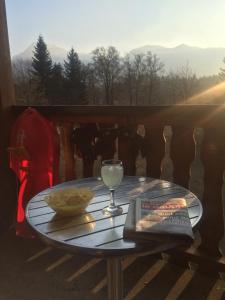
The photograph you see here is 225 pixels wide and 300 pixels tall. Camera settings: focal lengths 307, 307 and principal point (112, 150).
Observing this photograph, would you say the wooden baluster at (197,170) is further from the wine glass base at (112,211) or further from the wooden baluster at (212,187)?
the wine glass base at (112,211)

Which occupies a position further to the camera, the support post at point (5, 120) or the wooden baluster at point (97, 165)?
the support post at point (5, 120)

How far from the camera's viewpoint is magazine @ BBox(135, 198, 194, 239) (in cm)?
99

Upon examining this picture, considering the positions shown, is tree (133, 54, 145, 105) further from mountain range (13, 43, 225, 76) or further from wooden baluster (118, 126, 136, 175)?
wooden baluster (118, 126, 136, 175)

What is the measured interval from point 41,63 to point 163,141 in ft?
10.2

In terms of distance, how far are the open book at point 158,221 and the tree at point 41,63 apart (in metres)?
3.52

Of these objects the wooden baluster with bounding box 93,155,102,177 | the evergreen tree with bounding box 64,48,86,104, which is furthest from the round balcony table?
the evergreen tree with bounding box 64,48,86,104

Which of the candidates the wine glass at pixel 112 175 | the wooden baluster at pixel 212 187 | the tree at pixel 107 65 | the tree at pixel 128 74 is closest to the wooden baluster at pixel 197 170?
the wooden baluster at pixel 212 187

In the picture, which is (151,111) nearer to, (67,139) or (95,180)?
(95,180)

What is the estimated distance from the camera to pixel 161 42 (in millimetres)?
4281

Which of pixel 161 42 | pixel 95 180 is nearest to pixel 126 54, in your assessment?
pixel 161 42

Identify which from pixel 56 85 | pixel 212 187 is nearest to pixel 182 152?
pixel 212 187

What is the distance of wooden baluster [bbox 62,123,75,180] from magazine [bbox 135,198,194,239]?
4.66 feet

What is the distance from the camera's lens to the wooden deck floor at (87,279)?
1882 mm

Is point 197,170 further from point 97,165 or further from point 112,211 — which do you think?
point 112,211
